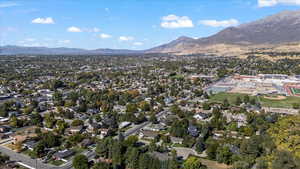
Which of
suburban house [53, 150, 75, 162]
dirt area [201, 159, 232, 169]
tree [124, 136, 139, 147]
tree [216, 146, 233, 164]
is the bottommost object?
dirt area [201, 159, 232, 169]

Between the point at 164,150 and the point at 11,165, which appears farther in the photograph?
the point at 164,150

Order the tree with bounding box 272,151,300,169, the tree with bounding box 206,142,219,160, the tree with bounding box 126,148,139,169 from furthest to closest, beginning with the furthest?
the tree with bounding box 206,142,219,160
the tree with bounding box 126,148,139,169
the tree with bounding box 272,151,300,169

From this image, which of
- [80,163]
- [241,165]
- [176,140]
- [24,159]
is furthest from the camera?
[176,140]

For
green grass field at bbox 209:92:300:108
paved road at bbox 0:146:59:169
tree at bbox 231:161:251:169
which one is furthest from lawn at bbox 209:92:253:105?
paved road at bbox 0:146:59:169

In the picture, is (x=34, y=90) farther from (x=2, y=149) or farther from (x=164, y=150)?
(x=164, y=150)

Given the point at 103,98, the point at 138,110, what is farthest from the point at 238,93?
the point at 103,98

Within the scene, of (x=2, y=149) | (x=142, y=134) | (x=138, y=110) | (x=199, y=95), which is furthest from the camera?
(x=199, y=95)

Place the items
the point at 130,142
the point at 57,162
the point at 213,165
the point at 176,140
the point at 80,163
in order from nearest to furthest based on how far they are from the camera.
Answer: the point at 80,163 < the point at 213,165 < the point at 57,162 < the point at 130,142 < the point at 176,140

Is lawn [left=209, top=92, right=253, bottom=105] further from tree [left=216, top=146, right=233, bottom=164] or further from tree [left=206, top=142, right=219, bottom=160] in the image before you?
tree [left=216, top=146, right=233, bottom=164]

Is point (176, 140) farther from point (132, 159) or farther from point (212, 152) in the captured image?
point (132, 159)

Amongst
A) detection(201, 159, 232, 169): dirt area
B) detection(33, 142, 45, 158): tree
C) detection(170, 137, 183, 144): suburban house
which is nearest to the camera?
detection(201, 159, 232, 169): dirt area

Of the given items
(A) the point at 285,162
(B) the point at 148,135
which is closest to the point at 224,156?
(A) the point at 285,162
